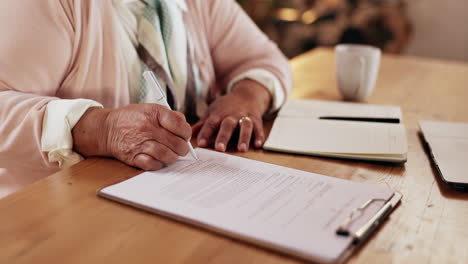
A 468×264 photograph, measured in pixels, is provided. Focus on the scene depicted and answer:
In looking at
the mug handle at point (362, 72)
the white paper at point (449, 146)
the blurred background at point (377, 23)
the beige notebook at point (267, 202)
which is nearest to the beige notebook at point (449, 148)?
the white paper at point (449, 146)

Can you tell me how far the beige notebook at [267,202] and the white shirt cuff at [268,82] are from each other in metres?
0.37

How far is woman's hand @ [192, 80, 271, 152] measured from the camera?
87 centimetres

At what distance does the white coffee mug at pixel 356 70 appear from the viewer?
3.95ft

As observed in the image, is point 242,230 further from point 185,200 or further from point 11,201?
point 11,201

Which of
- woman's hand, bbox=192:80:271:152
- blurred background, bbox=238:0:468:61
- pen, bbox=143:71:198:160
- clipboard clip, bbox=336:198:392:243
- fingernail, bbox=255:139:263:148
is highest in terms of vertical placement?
pen, bbox=143:71:198:160

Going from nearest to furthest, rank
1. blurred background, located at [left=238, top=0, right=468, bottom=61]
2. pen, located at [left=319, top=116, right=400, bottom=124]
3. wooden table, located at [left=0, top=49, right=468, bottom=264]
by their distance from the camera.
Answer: wooden table, located at [left=0, top=49, right=468, bottom=264]
pen, located at [left=319, top=116, right=400, bottom=124]
blurred background, located at [left=238, top=0, right=468, bottom=61]

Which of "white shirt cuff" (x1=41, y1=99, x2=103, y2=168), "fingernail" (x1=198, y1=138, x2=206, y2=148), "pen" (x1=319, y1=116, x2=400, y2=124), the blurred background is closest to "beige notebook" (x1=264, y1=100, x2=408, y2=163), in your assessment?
"pen" (x1=319, y1=116, x2=400, y2=124)

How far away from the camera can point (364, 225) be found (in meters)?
0.55

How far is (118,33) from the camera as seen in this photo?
93 cm

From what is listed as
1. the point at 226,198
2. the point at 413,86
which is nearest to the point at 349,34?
the point at 413,86

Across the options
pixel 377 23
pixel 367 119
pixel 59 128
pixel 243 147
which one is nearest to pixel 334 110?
pixel 367 119

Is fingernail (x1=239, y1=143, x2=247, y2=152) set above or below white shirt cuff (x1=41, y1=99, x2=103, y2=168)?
below

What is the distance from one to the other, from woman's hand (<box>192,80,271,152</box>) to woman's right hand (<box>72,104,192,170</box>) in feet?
0.41

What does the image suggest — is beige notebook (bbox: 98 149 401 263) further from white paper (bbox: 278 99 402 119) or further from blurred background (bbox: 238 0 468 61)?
blurred background (bbox: 238 0 468 61)
